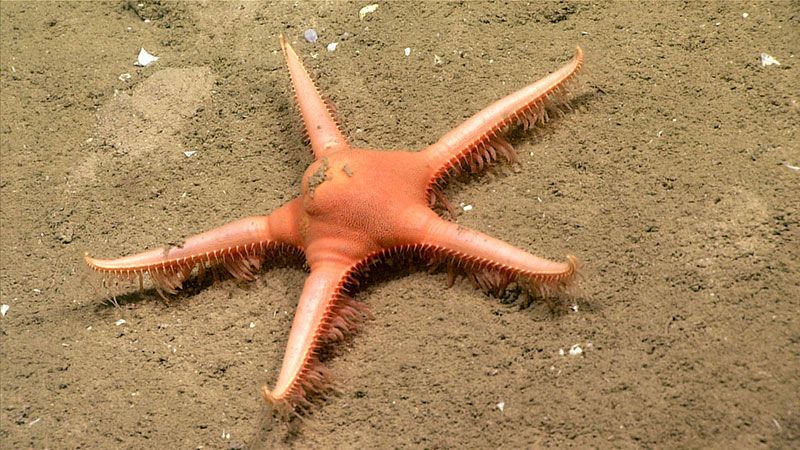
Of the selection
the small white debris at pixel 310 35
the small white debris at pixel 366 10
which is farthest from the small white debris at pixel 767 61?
the small white debris at pixel 310 35

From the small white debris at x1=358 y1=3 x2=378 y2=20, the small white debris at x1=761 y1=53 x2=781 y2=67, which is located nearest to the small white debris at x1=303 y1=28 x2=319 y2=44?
the small white debris at x1=358 y1=3 x2=378 y2=20

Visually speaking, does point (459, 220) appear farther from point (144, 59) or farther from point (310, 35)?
point (144, 59)

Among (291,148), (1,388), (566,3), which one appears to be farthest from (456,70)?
(1,388)

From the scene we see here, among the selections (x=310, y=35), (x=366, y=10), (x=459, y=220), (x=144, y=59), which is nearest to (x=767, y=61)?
(x=459, y=220)

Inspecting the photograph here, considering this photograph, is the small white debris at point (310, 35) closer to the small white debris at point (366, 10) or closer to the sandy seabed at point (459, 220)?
the sandy seabed at point (459, 220)

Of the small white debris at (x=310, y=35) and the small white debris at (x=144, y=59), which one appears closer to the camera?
the small white debris at (x=310, y=35)

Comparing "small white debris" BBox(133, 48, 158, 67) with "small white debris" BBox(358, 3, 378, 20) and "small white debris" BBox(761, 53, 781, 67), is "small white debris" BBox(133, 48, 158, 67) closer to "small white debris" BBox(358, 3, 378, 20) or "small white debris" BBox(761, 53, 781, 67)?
"small white debris" BBox(358, 3, 378, 20)
